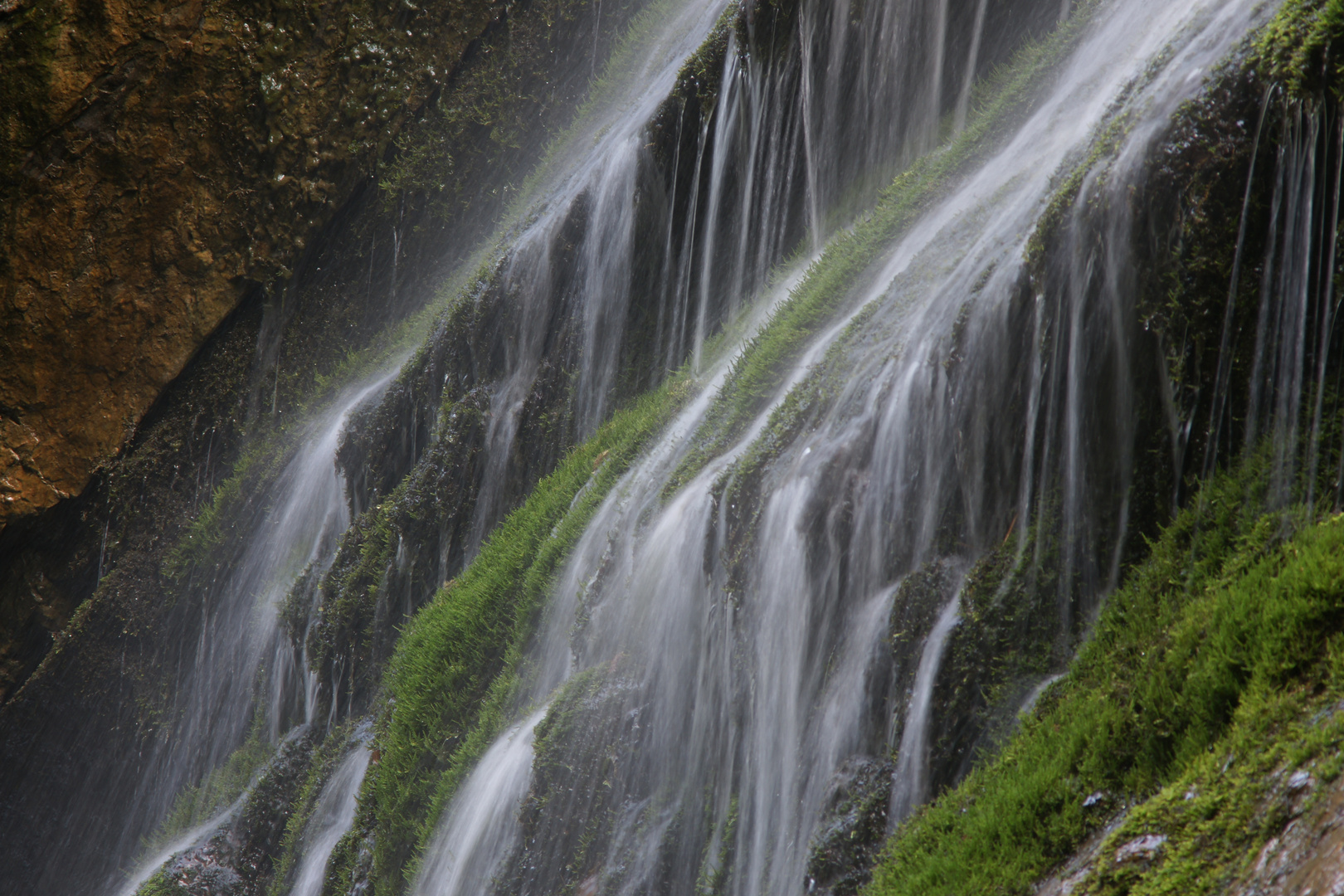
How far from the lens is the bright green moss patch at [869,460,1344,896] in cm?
250

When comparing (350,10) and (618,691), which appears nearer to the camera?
(618,691)

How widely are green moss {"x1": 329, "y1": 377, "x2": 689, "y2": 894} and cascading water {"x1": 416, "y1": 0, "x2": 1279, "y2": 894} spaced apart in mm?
486

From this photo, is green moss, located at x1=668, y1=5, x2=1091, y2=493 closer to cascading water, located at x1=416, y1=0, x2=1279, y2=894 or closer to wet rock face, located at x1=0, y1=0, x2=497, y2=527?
cascading water, located at x1=416, y1=0, x2=1279, y2=894

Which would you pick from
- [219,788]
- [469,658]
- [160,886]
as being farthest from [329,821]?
[219,788]

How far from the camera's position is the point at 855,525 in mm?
4523

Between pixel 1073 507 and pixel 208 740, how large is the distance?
10.6 m

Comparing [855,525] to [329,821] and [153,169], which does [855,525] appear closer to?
[329,821]

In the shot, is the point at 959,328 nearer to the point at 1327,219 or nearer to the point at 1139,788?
the point at 1327,219

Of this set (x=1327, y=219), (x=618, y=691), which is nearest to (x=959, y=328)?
(x=1327, y=219)

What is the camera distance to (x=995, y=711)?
141 inches

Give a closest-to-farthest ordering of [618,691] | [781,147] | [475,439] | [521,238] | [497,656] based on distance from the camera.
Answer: [618,691] < [497,656] < [781,147] < [475,439] < [521,238]

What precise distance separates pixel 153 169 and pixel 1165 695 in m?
11.1

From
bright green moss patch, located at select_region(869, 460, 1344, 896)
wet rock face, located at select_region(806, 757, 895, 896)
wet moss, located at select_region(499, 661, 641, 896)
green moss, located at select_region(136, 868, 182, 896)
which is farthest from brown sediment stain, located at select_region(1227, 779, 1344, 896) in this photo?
green moss, located at select_region(136, 868, 182, 896)

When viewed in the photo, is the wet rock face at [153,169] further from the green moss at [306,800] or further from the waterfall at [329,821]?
the waterfall at [329,821]
